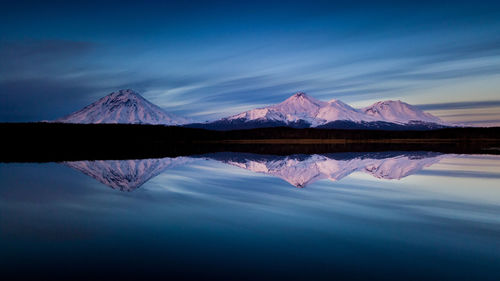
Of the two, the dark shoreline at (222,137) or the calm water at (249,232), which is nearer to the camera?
the calm water at (249,232)

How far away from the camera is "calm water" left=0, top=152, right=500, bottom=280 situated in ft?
26.0

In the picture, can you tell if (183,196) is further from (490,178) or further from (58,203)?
(490,178)

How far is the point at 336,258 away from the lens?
8.62 metres

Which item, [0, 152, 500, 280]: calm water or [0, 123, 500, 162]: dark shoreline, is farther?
[0, 123, 500, 162]: dark shoreline

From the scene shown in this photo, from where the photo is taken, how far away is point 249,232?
1099 centimetres

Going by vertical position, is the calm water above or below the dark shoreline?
below

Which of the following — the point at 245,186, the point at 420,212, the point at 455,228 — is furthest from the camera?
the point at 245,186

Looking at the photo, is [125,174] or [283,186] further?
[125,174]

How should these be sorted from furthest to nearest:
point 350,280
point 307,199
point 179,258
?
point 307,199, point 179,258, point 350,280

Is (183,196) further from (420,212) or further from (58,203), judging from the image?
(420,212)

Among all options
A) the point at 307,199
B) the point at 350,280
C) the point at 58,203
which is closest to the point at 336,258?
the point at 350,280

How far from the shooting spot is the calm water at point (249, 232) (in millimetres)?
7930

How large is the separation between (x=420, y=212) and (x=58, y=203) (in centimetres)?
1393

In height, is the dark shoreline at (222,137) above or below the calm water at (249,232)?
above
